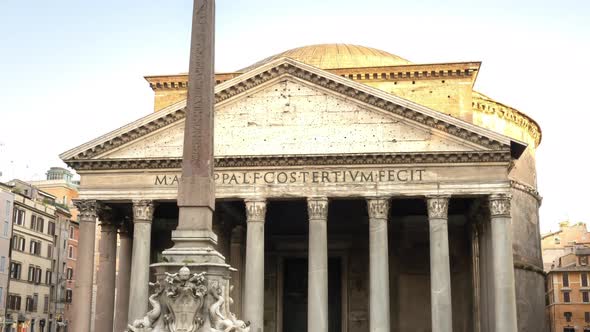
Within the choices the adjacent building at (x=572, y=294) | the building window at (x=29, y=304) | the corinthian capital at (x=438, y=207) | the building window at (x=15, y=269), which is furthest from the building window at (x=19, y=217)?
the adjacent building at (x=572, y=294)

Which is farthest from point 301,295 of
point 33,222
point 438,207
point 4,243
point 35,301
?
point 35,301

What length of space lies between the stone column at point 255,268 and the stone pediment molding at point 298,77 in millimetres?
3720

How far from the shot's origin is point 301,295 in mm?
30031

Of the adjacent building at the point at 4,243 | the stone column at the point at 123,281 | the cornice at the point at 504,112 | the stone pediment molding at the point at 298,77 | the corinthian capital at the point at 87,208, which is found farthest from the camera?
the adjacent building at the point at 4,243

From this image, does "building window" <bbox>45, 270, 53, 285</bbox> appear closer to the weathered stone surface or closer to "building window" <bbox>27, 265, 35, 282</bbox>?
"building window" <bbox>27, 265, 35, 282</bbox>

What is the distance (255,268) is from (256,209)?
1795 millimetres

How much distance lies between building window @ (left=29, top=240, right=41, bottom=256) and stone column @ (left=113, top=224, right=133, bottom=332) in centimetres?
1550

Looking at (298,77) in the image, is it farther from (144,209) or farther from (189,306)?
(189,306)

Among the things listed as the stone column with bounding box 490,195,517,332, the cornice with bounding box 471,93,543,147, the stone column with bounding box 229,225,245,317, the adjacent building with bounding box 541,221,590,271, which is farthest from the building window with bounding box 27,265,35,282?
the adjacent building with bounding box 541,221,590,271

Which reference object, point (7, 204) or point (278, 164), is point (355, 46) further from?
point (7, 204)

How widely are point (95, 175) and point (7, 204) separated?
16.3 metres

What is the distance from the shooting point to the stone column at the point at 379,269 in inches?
867

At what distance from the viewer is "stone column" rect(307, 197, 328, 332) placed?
22062mm

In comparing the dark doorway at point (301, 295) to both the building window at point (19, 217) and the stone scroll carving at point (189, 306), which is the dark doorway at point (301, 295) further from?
the stone scroll carving at point (189, 306)
